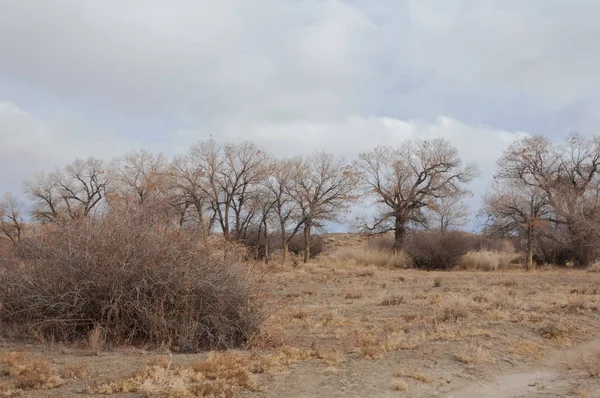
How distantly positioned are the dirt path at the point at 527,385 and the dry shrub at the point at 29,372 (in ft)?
16.0

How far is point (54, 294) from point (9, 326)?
99 centimetres

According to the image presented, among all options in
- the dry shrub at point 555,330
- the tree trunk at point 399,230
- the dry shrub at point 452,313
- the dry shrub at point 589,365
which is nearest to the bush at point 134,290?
the dry shrub at point 452,313

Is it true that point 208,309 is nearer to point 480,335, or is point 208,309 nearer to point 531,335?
point 480,335

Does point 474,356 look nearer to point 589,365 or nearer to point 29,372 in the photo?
point 589,365

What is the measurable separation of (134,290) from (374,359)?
4110 mm

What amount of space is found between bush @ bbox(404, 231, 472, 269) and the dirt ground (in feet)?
62.9

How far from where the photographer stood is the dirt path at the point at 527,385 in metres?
6.84

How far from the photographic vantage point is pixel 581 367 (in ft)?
27.1

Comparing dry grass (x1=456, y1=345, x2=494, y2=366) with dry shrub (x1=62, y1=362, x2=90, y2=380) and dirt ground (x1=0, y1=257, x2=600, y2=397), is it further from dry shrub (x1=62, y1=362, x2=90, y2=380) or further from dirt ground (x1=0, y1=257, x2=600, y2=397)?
dry shrub (x1=62, y1=362, x2=90, y2=380)

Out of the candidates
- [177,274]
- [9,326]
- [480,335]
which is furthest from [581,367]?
[9,326]

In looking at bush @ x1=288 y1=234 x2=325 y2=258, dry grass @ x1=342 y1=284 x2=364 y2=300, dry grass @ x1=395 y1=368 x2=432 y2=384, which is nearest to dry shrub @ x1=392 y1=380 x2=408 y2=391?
dry grass @ x1=395 y1=368 x2=432 y2=384

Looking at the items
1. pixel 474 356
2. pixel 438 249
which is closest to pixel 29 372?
pixel 474 356

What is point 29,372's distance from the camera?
647 cm

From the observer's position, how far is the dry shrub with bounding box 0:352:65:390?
6.11 metres
